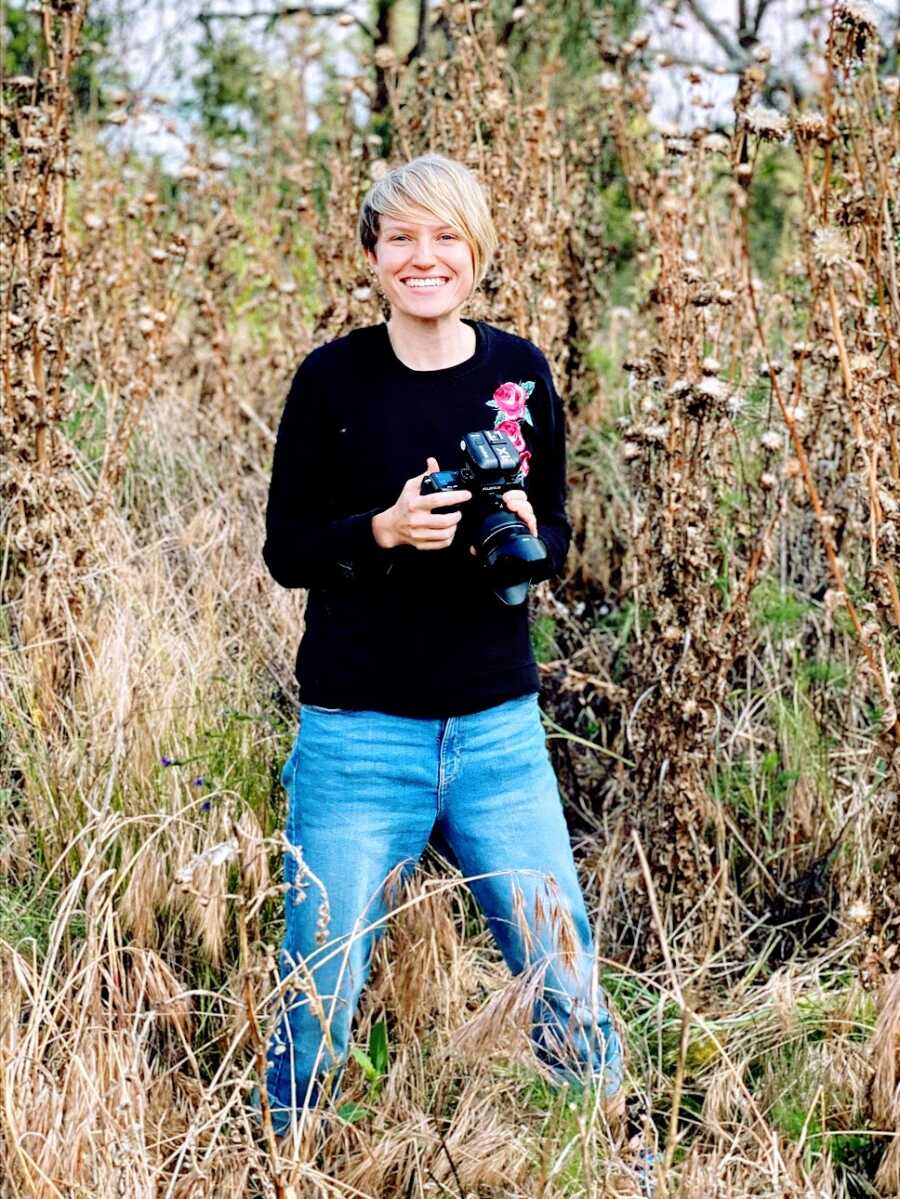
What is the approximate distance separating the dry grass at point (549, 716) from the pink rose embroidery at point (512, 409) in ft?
1.27

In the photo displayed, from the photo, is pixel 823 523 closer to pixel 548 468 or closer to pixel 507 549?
pixel 548 468

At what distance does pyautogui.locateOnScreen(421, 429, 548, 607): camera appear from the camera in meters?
1.88

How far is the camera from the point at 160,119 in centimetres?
439

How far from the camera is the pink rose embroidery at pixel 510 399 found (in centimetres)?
210

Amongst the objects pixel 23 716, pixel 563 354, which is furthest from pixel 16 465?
pixel 563 354

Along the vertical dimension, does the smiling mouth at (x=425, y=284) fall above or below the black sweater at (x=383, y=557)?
above

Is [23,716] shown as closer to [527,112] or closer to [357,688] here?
[357,688]

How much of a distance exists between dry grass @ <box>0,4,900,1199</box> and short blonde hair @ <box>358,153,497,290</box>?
43cm

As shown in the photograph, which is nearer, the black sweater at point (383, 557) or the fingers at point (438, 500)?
the fingers at point (438, 500)

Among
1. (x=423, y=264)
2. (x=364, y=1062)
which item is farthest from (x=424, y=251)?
(x=364, y=1062)

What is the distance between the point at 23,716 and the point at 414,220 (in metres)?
1.46

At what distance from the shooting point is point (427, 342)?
2.09 metres

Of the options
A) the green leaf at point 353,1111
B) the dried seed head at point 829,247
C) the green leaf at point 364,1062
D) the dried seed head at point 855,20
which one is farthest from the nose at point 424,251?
the green leaf at point 353,1111

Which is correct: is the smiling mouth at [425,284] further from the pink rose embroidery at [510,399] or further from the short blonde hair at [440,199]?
the pink rose embroidery at [510,399]
